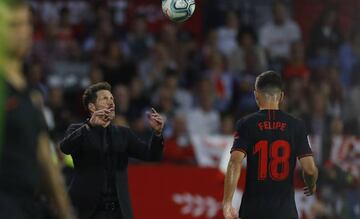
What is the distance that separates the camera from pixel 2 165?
712 cm

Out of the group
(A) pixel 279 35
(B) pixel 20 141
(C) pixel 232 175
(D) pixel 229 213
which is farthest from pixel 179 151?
(B) pixel 20 141

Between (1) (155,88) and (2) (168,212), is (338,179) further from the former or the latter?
(1) (155,88)

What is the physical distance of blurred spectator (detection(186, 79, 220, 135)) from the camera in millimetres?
17297

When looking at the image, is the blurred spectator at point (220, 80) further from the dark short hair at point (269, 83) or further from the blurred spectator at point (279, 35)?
the dark short hair at point (269, 83)

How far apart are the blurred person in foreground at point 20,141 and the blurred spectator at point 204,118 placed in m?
10.0

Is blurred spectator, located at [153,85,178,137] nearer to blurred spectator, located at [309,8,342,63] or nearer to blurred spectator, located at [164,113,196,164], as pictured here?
blurred spectator, located at [164,113,196,164]

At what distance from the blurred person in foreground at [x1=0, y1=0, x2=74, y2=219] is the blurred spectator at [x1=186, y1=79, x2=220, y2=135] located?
1000cm

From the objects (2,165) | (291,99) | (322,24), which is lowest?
(2,165)

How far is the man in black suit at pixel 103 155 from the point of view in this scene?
33.2 feet

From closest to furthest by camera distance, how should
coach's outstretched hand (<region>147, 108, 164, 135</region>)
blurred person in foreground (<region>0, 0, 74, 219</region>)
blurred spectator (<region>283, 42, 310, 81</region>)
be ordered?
blurred person in foreground (<region>0, 0, 74, 219</region>) → coach's outstretched hand (<region>147, 108, 164, 135</region>) → blurred spectator (<region>283, 42, 310, 81</region>)

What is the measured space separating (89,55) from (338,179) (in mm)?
4869

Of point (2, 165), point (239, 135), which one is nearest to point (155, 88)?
point (239, 135)

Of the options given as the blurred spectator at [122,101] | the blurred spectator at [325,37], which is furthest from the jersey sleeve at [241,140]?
the blurred spectator at [325,37]

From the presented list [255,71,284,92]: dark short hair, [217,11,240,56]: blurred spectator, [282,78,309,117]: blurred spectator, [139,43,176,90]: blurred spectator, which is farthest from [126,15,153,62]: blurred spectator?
[255,71,284,92]: dark short hair
